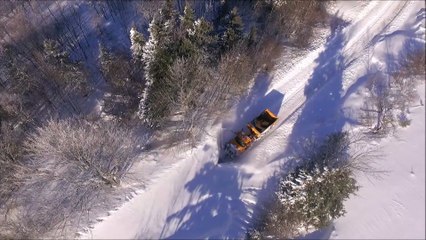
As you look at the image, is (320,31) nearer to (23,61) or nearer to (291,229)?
(291,229)

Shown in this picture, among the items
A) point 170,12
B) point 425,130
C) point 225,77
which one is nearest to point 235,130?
point 225,77

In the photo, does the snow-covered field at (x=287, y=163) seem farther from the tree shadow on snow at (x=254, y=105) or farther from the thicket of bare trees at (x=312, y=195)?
the thicket of bare trees at (x=312, y=195)

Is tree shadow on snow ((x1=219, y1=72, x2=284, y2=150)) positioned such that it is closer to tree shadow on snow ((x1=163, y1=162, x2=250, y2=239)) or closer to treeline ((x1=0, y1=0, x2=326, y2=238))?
treeline ((x1=0, y1=0, x2=326, y2=238))

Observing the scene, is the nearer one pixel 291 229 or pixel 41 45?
pixel 291 229

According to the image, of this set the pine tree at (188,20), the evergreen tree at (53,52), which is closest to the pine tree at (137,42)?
the pine tree at (188,20)

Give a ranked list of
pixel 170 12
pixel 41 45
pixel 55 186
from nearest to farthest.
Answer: pixel 55 186
pixel 170 12
pixel 41 45

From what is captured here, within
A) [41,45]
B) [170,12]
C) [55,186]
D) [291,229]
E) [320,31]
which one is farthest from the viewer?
[320,31]
